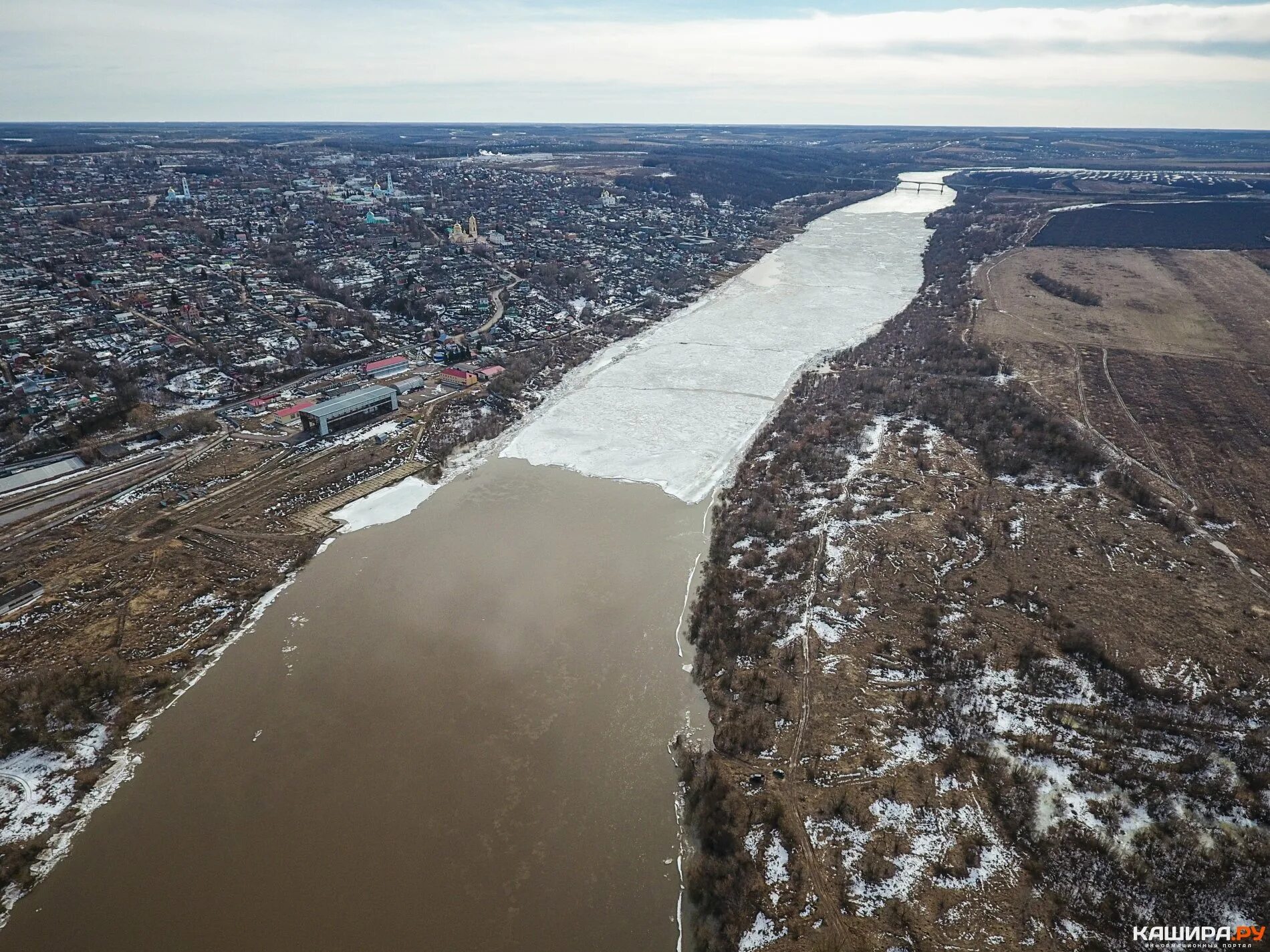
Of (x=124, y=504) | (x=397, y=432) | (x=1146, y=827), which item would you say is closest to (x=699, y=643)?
(x=1146, y=827)

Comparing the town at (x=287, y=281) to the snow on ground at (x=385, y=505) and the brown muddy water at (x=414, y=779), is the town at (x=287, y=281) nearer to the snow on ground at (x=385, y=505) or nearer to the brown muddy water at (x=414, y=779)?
the snow on ground at (x=385, y=505)

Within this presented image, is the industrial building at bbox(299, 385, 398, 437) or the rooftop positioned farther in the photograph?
the rooftop

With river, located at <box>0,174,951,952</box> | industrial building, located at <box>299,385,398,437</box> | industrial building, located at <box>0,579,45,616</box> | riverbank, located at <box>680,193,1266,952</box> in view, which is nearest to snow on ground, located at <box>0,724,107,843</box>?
river, located at <box>0,174,951,952</box>

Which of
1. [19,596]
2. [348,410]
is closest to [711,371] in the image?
[348,410]

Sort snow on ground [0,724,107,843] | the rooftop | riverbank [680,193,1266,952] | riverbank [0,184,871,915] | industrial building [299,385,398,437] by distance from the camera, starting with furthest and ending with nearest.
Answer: the rooftop < industrial building [299,385,398,437] < riverbank [0,184,871,915] < snow on ground [0,724,107,843] < riverbank [680,193,1266,952]

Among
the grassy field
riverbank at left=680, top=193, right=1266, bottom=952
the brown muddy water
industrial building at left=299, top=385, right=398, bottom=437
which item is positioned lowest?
the brown muddy water

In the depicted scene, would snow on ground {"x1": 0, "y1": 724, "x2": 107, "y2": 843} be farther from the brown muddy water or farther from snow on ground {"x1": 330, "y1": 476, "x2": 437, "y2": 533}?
snow on ground {"x1": 330, "y1": 476, "x2": 437, "y2": 533}
